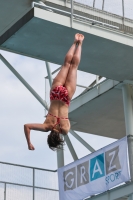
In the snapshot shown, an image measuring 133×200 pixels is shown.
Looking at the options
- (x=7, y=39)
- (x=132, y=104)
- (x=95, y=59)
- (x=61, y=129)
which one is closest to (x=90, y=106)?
(x=132, y=104)

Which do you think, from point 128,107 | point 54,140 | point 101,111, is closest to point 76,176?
point 128,107

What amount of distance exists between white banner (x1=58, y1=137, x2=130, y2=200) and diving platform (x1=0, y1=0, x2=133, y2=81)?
103 inches

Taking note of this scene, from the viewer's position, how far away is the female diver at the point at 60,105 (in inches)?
518

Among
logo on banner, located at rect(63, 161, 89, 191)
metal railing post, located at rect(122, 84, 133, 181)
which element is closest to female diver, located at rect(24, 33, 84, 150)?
logo on banner, located at rect(63, 161, 89, 191)

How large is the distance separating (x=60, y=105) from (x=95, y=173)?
28.2 feet

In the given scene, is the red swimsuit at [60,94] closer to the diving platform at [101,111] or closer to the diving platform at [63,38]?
the diving platform at [63,38]

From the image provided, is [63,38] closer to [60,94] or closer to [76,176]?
[76,176]

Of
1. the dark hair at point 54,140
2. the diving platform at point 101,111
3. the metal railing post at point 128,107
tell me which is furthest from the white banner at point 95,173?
the dark hair at point 54,140

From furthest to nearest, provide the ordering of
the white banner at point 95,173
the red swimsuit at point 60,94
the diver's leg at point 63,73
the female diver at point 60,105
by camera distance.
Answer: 1. the white banner at point 95,173
2. the diver's leg at point 63,73
3. the red swimsuit at point 60,94
4. the female diver at point 60,105

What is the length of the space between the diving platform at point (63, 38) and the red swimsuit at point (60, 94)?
5462mm

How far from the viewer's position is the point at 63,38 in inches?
782

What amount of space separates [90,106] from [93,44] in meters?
5.27

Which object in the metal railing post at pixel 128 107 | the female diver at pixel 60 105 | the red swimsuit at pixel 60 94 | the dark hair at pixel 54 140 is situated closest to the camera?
the dark hair at pixel 54 140

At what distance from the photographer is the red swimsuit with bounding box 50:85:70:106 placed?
534 inches
